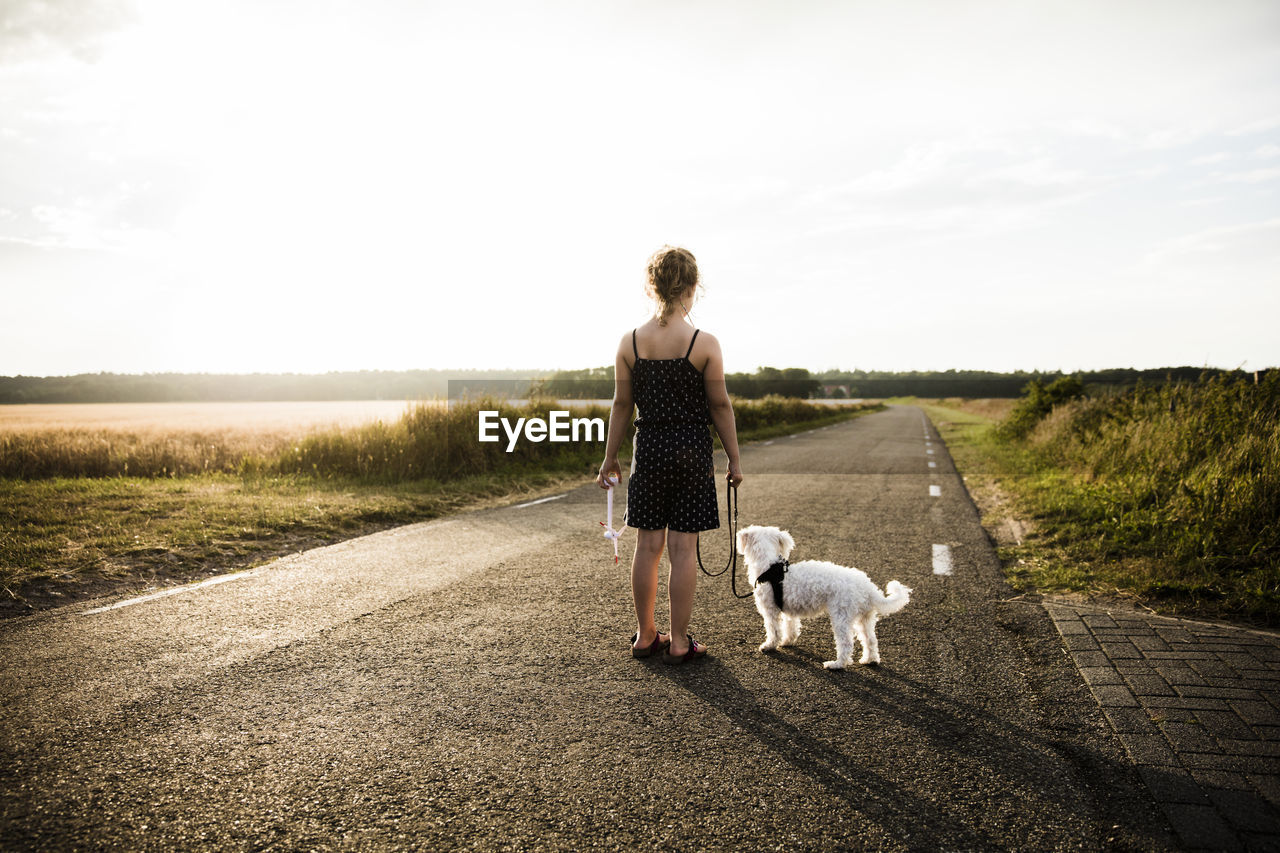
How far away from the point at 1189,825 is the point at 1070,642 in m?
1.97

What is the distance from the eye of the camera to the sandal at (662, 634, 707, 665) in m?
4.11

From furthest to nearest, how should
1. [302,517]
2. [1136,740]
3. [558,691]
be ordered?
[302,517] → [558,691] → [1136,740]

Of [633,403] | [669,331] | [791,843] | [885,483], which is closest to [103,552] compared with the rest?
[633,403]

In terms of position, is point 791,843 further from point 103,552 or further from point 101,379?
point 101,379

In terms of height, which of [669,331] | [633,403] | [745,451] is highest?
[669,331]

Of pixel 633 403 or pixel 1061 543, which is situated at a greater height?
pixel 633 403

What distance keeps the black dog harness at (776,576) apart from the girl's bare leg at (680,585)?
1.54 feet

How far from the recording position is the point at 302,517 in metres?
8.52

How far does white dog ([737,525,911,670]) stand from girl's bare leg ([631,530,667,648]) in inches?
24.4

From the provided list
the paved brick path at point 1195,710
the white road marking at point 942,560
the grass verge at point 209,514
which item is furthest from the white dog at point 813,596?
the grass verge at point 209,514

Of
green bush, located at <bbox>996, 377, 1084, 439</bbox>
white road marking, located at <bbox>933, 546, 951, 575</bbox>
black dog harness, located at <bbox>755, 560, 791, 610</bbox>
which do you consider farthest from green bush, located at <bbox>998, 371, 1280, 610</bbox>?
green bush, located at <bbox>996, 377, 1084, 439</bbox>

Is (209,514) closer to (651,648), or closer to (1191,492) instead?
(651,648)

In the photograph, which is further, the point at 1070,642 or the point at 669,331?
the point at 1070,642

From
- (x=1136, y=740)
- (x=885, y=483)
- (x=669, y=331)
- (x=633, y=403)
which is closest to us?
(x=1136, y=740)
